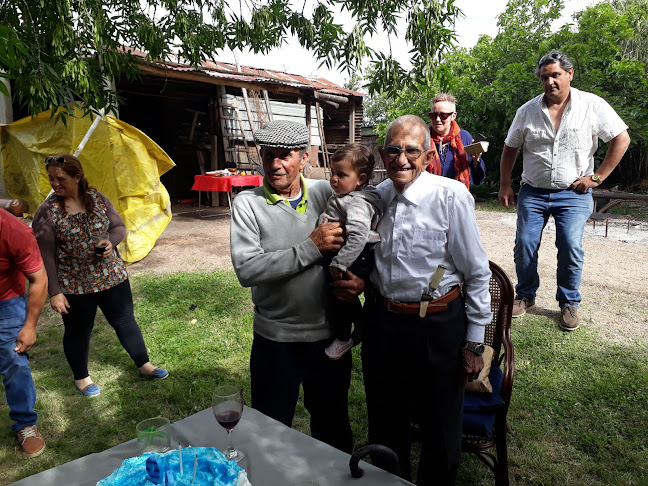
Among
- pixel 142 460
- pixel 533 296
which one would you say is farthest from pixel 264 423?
pixel 533 296

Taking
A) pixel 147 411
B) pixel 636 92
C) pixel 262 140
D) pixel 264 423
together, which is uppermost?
pixel 636 92

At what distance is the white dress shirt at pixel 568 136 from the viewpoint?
13.4 ft

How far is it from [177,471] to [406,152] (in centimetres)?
147

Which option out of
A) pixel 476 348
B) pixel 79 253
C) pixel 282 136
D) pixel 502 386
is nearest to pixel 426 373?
pixel 476 348

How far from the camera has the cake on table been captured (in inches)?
51.3

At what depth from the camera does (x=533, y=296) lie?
4891 mm

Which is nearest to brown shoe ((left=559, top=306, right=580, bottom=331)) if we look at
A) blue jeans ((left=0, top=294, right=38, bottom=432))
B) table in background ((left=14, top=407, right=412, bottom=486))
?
table in background ((left=14, top=407, right=412, bottom=486))

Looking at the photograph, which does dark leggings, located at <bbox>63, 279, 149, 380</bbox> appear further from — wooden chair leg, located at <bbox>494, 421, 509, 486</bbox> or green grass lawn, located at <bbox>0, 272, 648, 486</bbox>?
wooden chair leg, located at <bbox>494, 421, 509, 486</bbox>

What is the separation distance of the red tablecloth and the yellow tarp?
2.61 meters

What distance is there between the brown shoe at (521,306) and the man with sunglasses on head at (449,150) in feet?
5.52

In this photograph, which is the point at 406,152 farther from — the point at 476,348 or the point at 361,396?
the point at 361,396

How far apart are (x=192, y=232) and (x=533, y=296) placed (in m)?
7.23

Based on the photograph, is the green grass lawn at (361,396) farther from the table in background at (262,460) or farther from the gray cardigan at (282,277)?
the table in background at (262,460)

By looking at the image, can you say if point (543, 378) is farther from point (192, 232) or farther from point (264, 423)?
point (192, 232)
